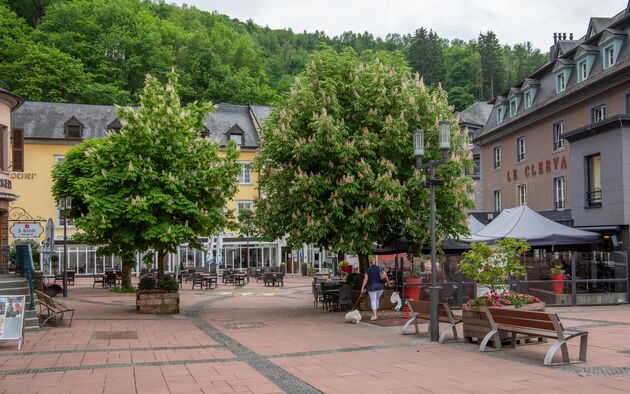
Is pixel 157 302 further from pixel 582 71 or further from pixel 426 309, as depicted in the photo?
pixel 582 71

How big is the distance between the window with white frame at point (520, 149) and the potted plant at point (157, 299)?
22.1 metres

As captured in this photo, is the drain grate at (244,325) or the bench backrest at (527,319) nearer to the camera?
the bench backrest at (527,319)

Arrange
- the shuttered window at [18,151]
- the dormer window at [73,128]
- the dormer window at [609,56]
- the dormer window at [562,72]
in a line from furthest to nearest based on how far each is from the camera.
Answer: the dormer window at [73,128]
the dormer window at [562,72]
the dormer window at [609,56]
the shuttered window at [18,151]

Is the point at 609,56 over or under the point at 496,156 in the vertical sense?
over

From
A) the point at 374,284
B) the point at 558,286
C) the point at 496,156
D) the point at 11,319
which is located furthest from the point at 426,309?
the point at 496,156

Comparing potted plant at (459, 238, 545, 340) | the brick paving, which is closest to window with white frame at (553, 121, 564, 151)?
the brick paving

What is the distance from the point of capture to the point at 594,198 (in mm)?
26016

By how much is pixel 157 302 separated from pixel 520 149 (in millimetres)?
23113

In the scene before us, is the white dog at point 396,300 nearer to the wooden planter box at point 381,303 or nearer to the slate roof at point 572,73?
the wooden planter box at point 381,303

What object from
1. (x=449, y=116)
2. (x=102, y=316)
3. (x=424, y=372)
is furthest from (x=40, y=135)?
(x=424, y=372)

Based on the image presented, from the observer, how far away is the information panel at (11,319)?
12687mm

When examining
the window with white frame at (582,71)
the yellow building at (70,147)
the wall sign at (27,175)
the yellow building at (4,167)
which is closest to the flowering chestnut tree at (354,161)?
the yellow building at (4,167)

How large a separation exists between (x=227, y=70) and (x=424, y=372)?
57892 millimetres

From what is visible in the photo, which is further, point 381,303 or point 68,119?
point 68,119
